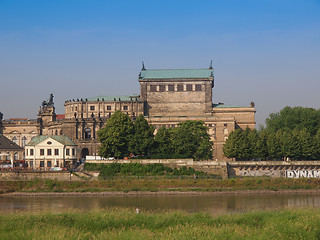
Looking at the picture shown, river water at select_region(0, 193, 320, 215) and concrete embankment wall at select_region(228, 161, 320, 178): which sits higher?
concrete embankment wall at select_region(228, 161, 320, 178)

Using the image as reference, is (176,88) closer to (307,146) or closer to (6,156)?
(307,146)

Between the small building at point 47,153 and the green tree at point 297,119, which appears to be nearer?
the small building at point 47,153

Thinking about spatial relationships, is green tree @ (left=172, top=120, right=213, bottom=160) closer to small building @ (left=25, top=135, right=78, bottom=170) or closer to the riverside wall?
the riverside wall

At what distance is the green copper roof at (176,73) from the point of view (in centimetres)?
13300

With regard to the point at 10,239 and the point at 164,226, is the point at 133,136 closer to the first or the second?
the point at 164,226

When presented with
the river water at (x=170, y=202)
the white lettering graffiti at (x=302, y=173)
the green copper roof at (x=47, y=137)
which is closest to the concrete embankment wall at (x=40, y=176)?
the river water at (x=170, y=202)

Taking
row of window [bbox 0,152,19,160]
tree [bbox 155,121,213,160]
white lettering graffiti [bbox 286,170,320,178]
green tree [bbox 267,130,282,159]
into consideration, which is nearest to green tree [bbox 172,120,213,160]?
tree [bbox 155,121,213,160]

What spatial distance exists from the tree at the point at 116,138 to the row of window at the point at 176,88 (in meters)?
34.4

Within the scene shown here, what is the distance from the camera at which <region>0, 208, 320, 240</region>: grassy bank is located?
37.9m

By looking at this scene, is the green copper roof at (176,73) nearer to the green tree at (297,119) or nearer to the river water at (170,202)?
the green tree at (297,119)

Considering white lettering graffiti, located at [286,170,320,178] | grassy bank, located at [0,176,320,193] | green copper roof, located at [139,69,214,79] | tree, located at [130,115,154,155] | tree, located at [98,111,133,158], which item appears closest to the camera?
grassy bank, located at [0,176,320,193]

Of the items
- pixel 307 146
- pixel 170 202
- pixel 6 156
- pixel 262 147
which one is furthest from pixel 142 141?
pixel 6 156

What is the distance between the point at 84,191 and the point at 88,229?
41987 millimetres

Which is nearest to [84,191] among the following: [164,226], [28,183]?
[28,183]
